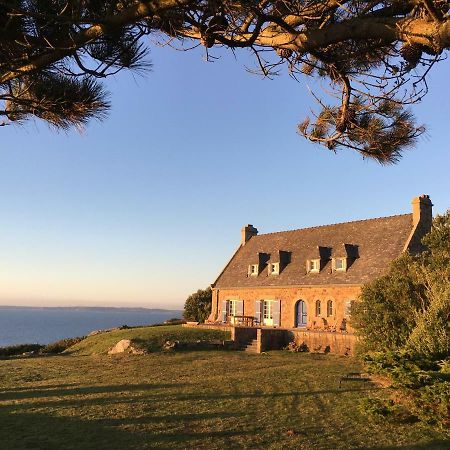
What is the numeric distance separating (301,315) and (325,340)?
6054mm

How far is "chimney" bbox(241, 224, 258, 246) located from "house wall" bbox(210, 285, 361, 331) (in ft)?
17.5

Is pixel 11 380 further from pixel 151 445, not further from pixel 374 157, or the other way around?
pixel 374 157

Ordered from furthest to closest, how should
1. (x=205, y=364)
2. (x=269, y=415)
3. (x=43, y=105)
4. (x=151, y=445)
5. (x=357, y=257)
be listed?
(x=357, y=257), (x=205, y=364), (x=269, y=415), (x=151, y=445), (x=43, y=105)

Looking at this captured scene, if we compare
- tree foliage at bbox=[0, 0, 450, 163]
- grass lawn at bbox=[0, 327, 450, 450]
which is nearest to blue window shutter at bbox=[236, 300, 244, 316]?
grass lawn at bbox=[0, 327, 450, 450]

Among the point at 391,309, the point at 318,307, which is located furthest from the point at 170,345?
the point at 391,309

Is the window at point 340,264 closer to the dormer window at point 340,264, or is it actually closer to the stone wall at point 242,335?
the dormer window at point 340,264

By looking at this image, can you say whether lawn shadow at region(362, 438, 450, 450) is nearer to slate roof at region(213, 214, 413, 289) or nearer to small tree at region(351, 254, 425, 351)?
small tree at region(351, 254, 425, 351)

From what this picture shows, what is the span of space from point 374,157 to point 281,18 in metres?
2.69

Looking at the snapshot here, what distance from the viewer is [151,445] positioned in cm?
845

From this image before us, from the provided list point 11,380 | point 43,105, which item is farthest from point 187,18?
point 11,380

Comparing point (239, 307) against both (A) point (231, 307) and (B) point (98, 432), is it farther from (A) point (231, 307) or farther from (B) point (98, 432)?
(B) point (98, 432)

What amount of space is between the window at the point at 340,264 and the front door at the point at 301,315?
313 cm

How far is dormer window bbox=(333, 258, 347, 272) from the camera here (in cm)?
2897

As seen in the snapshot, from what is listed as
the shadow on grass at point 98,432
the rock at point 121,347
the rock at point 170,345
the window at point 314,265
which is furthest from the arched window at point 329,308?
the shadow on grass at point 98,432
